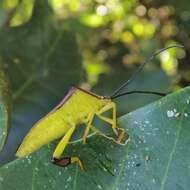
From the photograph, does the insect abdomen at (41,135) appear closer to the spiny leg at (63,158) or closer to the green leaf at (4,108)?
the spiny leg at (63,158)

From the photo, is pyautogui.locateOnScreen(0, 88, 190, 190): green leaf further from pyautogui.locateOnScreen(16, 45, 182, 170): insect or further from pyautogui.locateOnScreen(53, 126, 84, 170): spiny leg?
pyautogui.locateOnScreen(16, 45, 182, 170): insect

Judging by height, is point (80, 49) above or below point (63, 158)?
below

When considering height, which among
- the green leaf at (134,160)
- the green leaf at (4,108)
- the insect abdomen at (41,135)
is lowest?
the insect abdomen at (41,135)

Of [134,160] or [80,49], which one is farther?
[80,49]

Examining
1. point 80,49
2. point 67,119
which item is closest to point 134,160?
point 67,119

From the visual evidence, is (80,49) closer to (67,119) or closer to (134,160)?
(67,119)

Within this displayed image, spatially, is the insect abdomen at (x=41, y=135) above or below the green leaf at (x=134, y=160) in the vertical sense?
below

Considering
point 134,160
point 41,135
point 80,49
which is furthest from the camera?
point 80,49

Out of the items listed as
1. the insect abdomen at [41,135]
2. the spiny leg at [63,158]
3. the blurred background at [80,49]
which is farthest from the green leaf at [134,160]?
the blurred background at [80,49]
